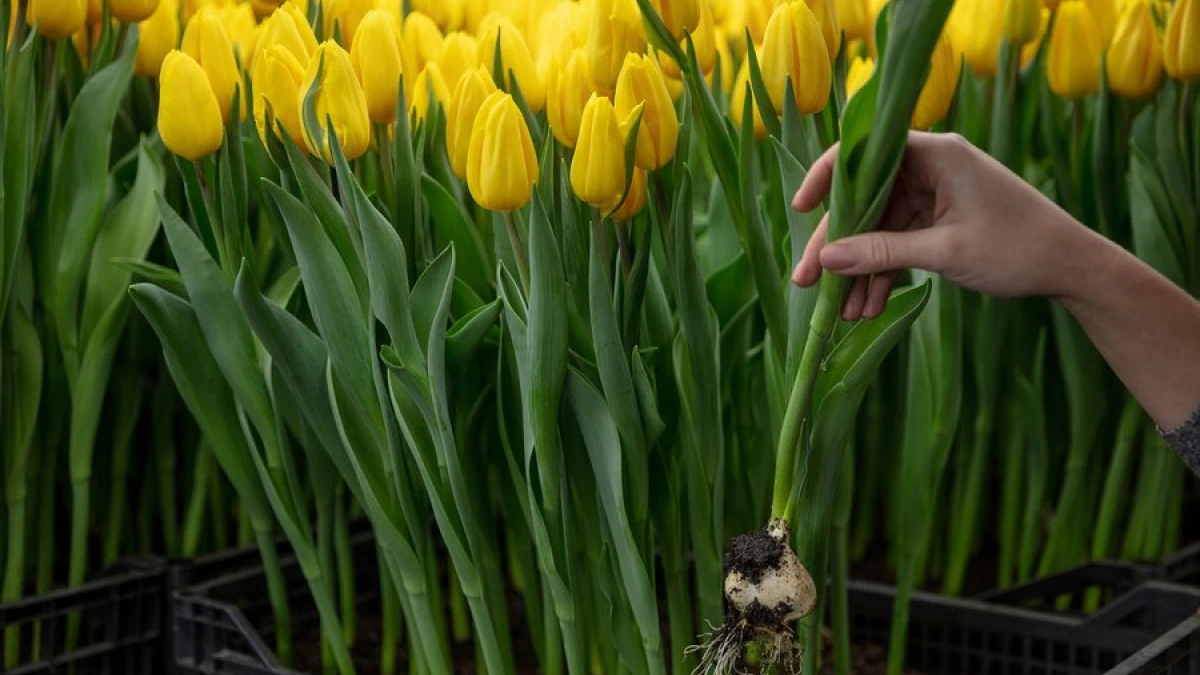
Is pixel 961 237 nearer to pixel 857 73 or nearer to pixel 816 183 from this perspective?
pixel 816 183

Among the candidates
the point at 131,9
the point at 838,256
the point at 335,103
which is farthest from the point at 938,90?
the point at 131,9


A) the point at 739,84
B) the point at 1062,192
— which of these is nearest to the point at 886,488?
→ the point at 1062,192

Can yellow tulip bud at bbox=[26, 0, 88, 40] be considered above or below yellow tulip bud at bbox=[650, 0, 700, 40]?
above

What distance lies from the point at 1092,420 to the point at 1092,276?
0.58 metres

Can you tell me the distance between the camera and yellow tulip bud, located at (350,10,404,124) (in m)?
0.98

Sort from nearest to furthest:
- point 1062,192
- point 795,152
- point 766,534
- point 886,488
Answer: point 766,534
point 795,152
point 1062,192
point 886,488

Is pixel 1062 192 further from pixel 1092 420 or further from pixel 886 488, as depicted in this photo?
pixel 886 488

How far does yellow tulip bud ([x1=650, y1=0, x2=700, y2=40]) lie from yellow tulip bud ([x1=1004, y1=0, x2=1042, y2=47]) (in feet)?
1.37

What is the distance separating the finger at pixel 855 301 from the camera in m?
0.81

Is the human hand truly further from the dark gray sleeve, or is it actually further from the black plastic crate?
the black plastic crate

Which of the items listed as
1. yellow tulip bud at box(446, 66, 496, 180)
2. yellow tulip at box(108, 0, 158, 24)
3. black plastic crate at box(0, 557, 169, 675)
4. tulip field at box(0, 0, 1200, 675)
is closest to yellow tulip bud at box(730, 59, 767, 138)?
tulip field at box(0, 0, 1200, 675)

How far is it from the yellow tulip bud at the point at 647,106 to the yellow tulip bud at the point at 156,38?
1.76ft

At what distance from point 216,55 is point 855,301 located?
20.2 inches

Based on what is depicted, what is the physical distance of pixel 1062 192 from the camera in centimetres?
134
